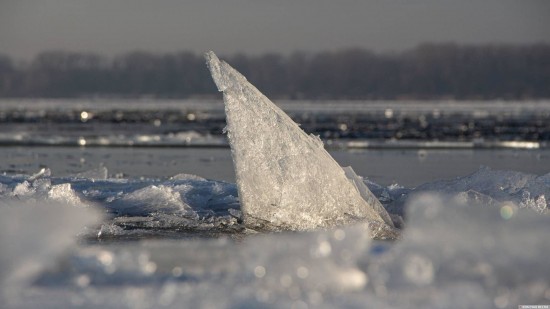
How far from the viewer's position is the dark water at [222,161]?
15062 millimetres

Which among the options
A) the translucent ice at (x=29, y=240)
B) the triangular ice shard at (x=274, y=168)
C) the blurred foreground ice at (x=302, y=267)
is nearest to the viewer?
the blurred foreground ice at (x=302, y=267)

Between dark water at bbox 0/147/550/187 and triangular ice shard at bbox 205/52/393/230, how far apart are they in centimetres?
523

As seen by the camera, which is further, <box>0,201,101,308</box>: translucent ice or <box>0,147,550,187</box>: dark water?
<box>0,147,550,187</box>: dark water

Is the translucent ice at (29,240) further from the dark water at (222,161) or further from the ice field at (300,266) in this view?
the dark water at (222,161)

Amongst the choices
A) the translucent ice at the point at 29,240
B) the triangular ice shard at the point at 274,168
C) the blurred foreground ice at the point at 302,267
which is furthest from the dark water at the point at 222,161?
the translucent ice at the point at 29,240

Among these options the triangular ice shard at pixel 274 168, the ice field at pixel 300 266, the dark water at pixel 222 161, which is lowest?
the dark water at pixel 222 161

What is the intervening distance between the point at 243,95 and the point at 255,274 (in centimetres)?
451

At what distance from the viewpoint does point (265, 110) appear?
7.96m

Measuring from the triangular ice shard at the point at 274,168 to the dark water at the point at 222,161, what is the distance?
5233mm

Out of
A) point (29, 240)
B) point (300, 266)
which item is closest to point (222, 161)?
point (29, 240)

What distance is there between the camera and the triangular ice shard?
310 inches

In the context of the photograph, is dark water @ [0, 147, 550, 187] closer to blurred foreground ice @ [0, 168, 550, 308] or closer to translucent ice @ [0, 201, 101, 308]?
blurred foreground ice @ [0, 168, 550, 308]

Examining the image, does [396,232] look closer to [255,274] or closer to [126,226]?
[126,226]

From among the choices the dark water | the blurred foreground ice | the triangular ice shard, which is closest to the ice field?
the blurred foreground ice
